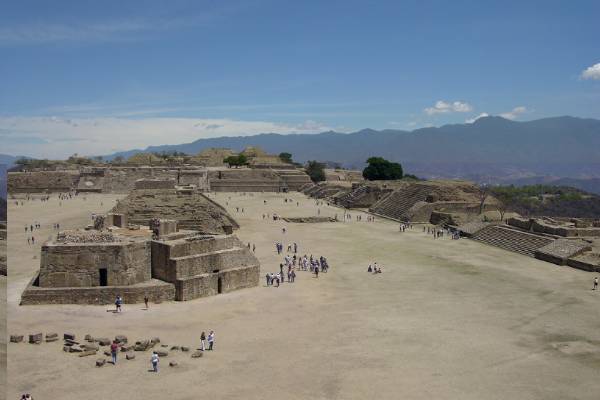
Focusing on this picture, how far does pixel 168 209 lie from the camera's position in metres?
29.1

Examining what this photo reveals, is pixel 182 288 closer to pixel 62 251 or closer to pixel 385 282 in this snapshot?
pixel 62 251

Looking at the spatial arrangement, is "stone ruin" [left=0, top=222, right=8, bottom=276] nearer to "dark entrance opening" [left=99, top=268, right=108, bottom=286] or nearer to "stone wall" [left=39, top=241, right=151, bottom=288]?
"stone wall" [left=39, top=241, right=151, bottom=288]

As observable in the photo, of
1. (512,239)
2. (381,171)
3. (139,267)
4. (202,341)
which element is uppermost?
(381,171)

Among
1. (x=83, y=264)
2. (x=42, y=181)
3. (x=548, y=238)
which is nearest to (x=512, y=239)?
(x=548, y=238)

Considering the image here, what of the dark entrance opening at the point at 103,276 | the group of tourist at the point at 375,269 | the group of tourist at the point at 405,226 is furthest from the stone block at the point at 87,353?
the group of tourist at the point at 405,226

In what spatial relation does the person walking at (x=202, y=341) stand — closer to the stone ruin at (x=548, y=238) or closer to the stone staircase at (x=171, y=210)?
the stone staircase at (x=171, y=210)

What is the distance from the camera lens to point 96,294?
57.1 feet

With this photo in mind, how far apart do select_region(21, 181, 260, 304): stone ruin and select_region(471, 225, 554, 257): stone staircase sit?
52.9ft

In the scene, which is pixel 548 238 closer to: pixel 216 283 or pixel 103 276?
pixel 216 283

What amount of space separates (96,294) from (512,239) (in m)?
23.3

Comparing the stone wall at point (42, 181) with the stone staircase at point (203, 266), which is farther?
the stone wall at point (42, 181)

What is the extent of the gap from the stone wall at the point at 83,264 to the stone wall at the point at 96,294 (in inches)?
14.5

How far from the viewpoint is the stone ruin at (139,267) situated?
17.5 m

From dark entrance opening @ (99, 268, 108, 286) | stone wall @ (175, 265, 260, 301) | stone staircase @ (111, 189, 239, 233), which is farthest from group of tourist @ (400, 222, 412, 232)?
dark entrance opening @ (99, 268, 108, 286)
